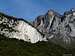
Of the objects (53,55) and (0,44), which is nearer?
(53,55)

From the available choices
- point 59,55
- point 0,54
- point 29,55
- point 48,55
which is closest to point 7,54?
point 0,54

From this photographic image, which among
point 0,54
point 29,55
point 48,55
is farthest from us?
point 48,55

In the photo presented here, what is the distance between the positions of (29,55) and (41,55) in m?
9.21

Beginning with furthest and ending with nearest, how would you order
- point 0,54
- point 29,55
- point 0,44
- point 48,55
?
point 0,44 < point 48,55 < point 29,55 < point 0,54

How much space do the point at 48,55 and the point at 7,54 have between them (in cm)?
3040

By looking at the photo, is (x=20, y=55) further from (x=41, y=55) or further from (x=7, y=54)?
(x=41, y=55)

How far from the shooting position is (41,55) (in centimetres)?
15512

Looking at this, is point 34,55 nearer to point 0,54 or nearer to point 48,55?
point 48,55

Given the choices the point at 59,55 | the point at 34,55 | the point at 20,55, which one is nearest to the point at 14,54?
the point at 20,55

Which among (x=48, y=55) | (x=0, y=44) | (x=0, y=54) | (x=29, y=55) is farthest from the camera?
(x=0, y=44)

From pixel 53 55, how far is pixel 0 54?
3926 centimetres

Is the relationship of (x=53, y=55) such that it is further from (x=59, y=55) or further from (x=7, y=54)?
(x=7, y=54)

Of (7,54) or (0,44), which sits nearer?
(7,54)

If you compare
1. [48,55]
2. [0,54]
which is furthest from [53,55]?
[0,54]
